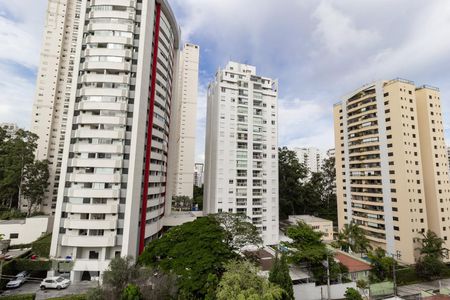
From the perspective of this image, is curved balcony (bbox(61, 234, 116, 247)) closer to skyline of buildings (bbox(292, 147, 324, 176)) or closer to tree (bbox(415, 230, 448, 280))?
tree (bbox(415, 230, 448, 280))

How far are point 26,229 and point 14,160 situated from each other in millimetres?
16027

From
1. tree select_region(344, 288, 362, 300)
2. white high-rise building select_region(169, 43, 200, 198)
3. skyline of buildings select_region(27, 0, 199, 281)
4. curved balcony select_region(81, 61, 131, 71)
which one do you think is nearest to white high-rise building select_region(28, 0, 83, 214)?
skyline of buildings select_region(27, 0, 199, 281)

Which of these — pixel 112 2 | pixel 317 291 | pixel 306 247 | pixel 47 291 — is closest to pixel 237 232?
pixel 306 247

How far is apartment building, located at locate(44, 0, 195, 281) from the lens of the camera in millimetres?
30281

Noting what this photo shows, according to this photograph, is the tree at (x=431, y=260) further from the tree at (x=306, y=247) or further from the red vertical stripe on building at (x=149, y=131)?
the red vertical stripe on building at (x=149, y=131)

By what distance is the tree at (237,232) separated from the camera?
27766 mm

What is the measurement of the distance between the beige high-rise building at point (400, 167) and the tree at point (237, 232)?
93.6ft

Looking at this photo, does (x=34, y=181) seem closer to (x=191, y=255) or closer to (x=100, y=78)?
(x=100, y=78)

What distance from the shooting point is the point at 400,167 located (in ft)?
134

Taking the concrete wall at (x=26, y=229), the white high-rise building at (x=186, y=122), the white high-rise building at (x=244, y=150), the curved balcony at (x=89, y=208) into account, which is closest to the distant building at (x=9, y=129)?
the concrete wall at (x=26, y=229)

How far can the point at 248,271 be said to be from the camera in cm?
1889

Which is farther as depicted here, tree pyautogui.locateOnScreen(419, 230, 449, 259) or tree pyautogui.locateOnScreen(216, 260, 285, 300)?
tree pyautogui.locateOnScreen(419, 230, 449, 259)

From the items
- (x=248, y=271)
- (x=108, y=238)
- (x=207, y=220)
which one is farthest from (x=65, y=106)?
(x=248, y=271)

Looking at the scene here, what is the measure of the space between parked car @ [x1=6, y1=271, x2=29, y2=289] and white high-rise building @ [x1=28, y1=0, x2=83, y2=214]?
1214 inches
